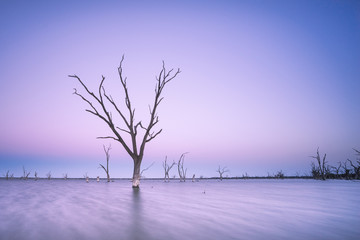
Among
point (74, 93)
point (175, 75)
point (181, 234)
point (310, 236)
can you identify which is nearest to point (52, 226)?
point (181, 234)

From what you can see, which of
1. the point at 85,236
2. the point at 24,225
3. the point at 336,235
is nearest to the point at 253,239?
the point at 336,235

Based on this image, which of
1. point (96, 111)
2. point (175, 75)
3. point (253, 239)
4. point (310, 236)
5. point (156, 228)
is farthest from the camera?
point (175, 75)

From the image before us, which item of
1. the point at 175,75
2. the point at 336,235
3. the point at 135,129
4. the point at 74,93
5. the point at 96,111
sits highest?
the point at 175,75

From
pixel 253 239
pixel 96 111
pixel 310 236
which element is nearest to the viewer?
pixel 253 239

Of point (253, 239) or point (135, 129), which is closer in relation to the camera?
point (253, 239)

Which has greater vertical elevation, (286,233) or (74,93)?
(74,93)

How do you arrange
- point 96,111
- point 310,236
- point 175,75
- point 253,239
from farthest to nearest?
point 175,75, point 96,111, point 310,236, point 253,239

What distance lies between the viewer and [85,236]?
3.02 meters

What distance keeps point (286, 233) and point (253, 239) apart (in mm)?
731

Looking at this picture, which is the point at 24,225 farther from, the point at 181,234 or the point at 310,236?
the point at 310,236

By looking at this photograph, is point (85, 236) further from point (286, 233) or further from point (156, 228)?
point (286, 233)

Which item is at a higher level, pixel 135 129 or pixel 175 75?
pixel 175 75

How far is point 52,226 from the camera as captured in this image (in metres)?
3.70

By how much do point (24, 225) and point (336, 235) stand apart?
16.2 feet
